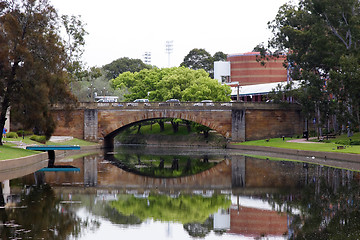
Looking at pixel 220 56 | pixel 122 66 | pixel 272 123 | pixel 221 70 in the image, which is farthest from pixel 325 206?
pixel 122 66

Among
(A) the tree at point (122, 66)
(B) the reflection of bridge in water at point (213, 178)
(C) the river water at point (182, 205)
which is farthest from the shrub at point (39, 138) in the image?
(A) the tree at point (122, 66)

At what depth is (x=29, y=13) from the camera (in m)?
49.8

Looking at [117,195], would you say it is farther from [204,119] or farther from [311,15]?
[204,119]

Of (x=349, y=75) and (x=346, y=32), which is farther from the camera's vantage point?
(x=346, y=32)

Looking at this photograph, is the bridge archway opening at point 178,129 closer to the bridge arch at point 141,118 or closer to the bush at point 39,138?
the bridge arch at point 141,118

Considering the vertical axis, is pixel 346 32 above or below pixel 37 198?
above

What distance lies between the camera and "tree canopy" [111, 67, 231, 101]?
9969cm

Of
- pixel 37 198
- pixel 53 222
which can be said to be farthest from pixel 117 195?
pixel 53 222

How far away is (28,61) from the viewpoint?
160 feet

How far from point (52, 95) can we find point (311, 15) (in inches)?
1401

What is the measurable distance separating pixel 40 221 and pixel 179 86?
8769cm

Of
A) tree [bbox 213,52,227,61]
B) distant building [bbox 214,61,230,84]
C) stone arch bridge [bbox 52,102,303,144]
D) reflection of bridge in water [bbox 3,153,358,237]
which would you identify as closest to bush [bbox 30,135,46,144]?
stone arch bridge [bbox 52,102,303,144]

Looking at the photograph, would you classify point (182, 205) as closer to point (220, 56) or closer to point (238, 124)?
point (238, 124)

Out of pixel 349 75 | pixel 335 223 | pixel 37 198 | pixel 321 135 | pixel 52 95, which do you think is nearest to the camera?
pixel 335 223
